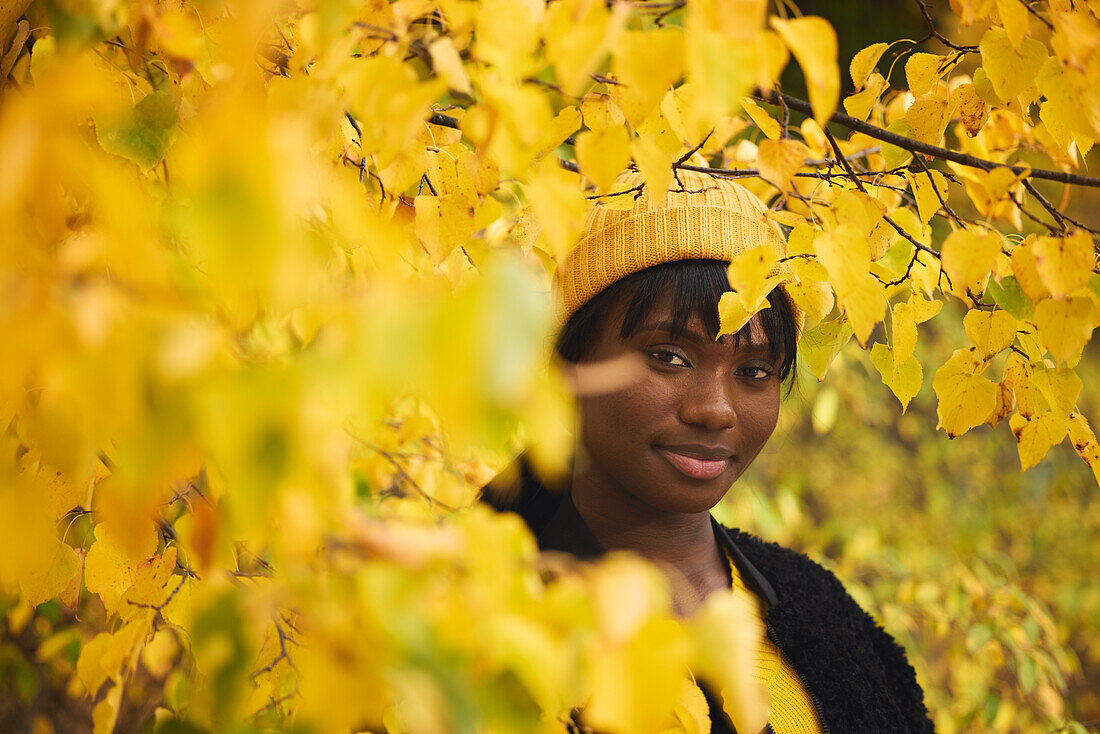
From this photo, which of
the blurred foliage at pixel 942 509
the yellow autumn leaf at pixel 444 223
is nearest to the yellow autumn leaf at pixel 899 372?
the yellow autumn leaf at pixel 444 223

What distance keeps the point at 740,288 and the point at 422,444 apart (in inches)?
48.4

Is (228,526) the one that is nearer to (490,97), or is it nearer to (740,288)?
(490,97)

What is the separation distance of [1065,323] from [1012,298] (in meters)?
0.11

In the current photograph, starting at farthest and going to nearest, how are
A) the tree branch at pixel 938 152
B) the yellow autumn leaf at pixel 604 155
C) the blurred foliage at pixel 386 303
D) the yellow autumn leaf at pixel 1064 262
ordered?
1. the tree branch at pixel 938 152
2. the yellow autumn leaf at pixel 1064 262
3. the yellow autumn leaf at pixel 604 155
4. the blurred foliage at pixel 386 303

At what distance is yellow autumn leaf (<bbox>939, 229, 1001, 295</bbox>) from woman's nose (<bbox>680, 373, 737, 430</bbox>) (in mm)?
380

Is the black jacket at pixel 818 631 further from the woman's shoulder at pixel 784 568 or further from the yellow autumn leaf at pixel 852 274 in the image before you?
the yellow autumn leaf at pixel 852 274

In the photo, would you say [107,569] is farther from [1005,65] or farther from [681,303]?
[1005,65]

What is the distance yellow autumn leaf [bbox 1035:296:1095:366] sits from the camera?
2.71 feet

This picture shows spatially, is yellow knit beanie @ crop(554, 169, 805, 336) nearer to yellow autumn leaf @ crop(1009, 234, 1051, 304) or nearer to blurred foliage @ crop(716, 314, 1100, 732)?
yellow autumn leaf @ crop(1009, 234, 1051, 304)

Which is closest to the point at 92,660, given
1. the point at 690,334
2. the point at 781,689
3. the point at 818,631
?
the point at 690,334

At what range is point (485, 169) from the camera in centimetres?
83

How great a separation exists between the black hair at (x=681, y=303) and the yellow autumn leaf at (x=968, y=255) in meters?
0.34

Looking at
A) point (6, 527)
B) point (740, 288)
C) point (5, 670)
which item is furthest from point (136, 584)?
point (5, 670)

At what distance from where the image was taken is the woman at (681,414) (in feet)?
3.74
